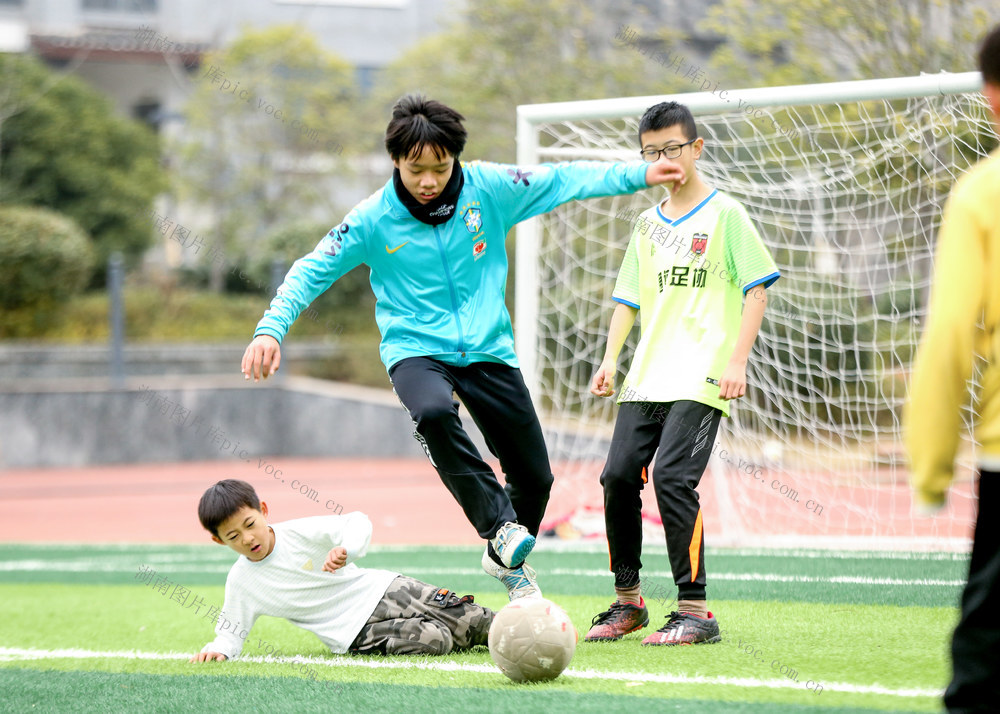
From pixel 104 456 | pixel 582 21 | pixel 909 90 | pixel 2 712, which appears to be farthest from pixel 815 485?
pixel 104 456

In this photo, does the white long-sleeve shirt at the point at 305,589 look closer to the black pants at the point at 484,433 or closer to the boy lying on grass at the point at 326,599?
the boy lying on grass at the point at 326,599

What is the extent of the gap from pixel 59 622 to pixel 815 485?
6258 millimetres

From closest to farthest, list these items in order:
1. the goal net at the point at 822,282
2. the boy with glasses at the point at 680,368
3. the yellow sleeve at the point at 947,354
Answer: the yellow sleeve at the point at 947,354 → the boy with glasses at the point at 680,368 → the goal net at the point at 822,282

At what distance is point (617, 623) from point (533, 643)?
896mm

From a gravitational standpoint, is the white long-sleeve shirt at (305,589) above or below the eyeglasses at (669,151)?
below

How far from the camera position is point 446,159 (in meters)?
4.33

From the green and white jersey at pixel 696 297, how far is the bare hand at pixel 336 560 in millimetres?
1297

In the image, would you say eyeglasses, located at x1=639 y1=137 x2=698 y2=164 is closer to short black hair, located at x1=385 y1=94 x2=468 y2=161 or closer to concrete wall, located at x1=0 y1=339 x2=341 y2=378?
short black hair, located at x1=385 y1=94 x2=468 y2=161

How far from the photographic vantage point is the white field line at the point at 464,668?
3.44m

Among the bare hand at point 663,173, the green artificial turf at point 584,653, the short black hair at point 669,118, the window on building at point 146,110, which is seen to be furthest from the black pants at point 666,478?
the window on building at point 146,110

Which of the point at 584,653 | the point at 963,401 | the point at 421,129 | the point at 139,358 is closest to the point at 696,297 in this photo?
the point at 421,129

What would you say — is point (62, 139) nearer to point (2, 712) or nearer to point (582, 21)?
point (582, 21)

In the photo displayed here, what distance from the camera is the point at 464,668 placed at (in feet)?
13.7

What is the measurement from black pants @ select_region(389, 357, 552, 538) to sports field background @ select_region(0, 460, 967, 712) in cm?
63
